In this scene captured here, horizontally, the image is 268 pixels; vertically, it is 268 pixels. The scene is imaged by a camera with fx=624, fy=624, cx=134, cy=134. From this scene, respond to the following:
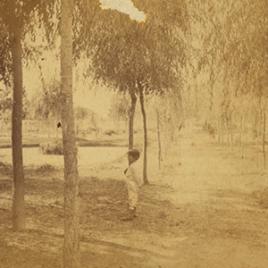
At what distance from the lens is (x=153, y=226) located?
11.8 meters

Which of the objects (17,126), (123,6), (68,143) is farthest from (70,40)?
(17,126)

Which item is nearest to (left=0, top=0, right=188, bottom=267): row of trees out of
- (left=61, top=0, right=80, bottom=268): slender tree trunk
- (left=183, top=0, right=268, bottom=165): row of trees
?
(left=61, top=0, right=80, bottom=268): slender tree trunk

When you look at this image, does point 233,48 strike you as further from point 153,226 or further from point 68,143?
point 68,143

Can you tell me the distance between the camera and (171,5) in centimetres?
985

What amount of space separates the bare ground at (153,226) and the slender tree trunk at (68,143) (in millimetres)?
860

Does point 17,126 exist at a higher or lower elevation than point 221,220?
higher

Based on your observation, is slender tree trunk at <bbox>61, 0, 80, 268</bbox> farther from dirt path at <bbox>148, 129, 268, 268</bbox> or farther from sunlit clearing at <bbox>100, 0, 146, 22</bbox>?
dirt path at <bbox>148, 129, 268, 268</bbox>

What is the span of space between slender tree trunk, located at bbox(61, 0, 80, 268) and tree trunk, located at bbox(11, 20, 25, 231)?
2.75 m

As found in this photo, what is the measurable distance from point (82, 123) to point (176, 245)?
3798 inches

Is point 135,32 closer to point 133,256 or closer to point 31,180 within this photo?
point 133,256

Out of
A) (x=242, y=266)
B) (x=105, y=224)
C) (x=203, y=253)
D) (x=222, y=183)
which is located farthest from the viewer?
(x=222, y=183)

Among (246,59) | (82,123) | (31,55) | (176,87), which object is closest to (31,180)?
(176,87)

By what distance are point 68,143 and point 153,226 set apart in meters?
4.64

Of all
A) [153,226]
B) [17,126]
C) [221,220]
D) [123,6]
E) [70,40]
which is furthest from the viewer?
[221,220]
